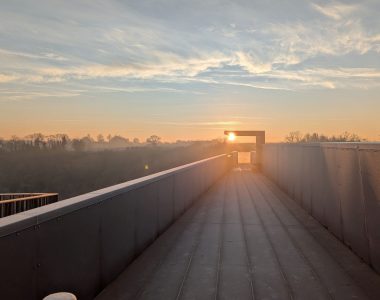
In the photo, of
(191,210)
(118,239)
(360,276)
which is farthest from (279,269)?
(191,210)

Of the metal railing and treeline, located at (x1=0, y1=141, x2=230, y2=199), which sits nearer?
the metal railing

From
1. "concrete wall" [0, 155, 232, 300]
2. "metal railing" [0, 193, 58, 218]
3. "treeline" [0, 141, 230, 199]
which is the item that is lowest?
"treeline" [0, 141, 230, 199]

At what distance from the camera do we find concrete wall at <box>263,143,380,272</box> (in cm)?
484

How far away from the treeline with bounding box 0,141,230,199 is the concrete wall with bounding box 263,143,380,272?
68949 millimetres

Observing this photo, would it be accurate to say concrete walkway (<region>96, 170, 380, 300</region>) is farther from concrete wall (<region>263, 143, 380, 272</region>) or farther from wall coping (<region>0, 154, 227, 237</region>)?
wall coping (<region>0, 154, 227, 237</region>)

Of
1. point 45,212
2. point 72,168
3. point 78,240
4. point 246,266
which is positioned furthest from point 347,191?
point 72,168

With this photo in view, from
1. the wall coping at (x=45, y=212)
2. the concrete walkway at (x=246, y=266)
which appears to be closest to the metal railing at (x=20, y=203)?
the concrete walkway at (x=246, y=266)

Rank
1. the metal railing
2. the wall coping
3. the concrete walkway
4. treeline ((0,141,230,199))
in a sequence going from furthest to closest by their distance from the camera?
treeline ((0,141,230,199)) → the metal railing → the concrete walkway → the wall coping

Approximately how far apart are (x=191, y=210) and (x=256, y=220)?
6.56 feet

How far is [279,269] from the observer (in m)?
4.81

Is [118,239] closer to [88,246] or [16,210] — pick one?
[88,246]

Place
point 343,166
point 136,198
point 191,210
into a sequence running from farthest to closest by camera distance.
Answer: point 191,210 < point 343,166 < point 136,198

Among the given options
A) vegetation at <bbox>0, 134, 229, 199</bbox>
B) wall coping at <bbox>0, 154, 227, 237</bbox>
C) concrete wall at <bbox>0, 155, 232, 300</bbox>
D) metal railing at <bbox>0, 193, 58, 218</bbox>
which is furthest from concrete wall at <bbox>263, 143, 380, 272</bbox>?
vegetation at <bbox>0, 134, 229, 199</bbox>

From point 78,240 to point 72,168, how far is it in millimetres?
101103
